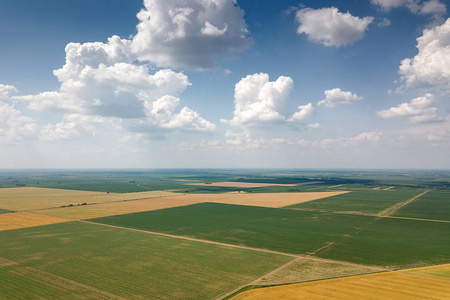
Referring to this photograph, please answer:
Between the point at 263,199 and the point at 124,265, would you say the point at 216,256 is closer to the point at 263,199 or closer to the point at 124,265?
the point at 124,265

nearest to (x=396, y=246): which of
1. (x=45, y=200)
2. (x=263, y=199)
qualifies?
(x=263, y=199)

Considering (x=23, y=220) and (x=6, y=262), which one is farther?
(x=23, y=220)

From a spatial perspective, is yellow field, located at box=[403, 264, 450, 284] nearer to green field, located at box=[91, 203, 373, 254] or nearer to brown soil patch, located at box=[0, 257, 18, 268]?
green field, located at box=[91, 203, 373, 254]

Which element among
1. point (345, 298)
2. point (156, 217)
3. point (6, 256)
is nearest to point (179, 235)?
Result: point (156, 217)

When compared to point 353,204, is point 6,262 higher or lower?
higher

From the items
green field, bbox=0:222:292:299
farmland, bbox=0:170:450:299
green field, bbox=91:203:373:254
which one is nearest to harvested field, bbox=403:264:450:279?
farmland, bbox=0:170:450:299

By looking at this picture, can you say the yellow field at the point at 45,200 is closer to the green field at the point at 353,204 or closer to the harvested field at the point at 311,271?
the green field at the point at 353,204

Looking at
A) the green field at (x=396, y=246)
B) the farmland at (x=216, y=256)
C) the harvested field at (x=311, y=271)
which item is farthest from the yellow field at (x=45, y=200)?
the green field at (x=396, y=246)
